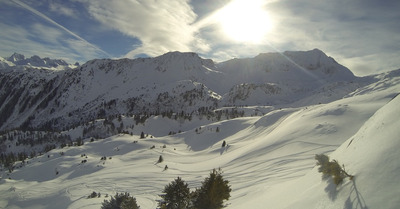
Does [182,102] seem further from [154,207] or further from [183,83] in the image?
[154,207]

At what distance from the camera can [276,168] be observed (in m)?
14.5

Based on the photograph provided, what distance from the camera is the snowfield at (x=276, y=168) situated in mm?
4902

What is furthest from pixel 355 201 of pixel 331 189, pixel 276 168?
pixel 276 168

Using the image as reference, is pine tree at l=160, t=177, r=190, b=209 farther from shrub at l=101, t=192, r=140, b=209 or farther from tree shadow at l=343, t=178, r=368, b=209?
tree shadow at l=343, t=178, r=368, b=209

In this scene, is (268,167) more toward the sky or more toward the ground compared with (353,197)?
more toward the ground

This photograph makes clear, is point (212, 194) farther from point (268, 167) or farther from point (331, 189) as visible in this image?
point (268, 167)

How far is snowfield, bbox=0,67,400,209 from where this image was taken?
16.1 feet

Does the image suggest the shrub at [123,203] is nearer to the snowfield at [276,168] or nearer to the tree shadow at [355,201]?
the snowfield at [276,168]

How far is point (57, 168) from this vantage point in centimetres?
3294

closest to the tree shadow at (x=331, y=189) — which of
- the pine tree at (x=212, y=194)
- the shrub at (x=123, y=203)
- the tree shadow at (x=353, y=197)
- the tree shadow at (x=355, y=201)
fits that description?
the tree shadow at (x=353, y=197)

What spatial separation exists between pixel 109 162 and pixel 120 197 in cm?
2313

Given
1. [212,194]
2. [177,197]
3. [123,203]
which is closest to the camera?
[212,194]

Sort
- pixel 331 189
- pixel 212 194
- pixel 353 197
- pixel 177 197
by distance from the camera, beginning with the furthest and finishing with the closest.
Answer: pixel 177 197
pixel 212 194
pixel 331 189
pixel 353 197

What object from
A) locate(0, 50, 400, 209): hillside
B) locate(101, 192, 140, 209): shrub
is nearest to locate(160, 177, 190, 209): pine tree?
locate(101, 192, 140, 209): shrub
